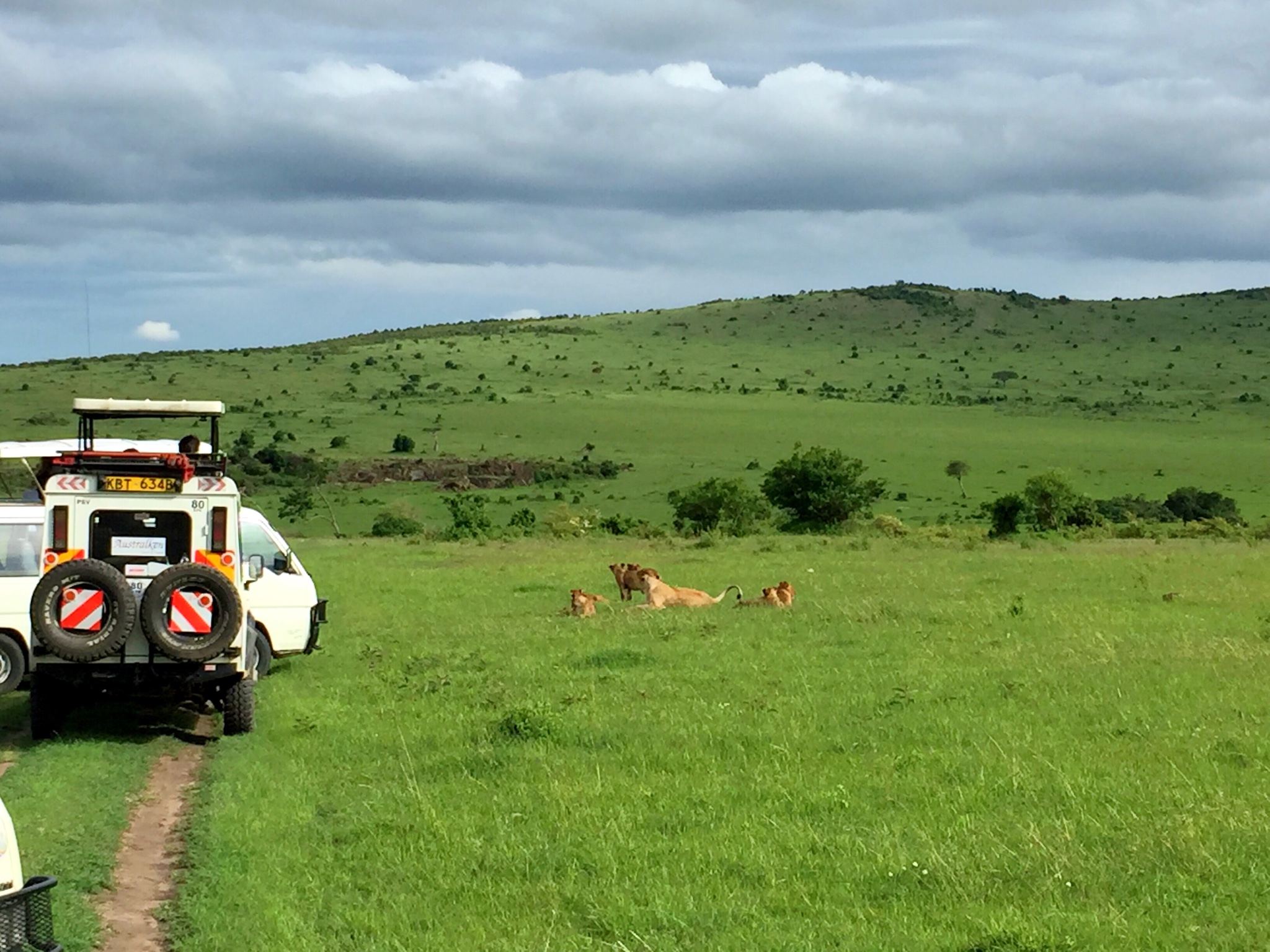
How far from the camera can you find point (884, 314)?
144 m

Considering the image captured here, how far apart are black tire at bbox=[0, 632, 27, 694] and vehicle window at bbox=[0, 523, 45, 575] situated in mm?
596

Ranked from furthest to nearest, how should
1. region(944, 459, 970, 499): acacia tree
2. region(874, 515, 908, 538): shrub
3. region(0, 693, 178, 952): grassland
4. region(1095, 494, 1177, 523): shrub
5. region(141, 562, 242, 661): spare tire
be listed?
region(944, 459, 970, 499): acacia tree, region(1095, 494, 1177, 523): shrub, region(874, 515, 908, 538): shrub, region(141, 562, 242, 661): spare tire, region(0, 693, 178, 952): grassland

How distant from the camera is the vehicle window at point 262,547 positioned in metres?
16.1

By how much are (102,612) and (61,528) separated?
3.41ft

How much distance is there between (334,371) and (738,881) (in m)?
106

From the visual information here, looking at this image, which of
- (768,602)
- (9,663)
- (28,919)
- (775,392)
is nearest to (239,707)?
(9,663)

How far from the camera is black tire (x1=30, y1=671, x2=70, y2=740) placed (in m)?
12.3

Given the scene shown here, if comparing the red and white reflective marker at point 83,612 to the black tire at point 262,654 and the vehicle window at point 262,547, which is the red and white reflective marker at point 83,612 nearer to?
the black tire at point 262,654

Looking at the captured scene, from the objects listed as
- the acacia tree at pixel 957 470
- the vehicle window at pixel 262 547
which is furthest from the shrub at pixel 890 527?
the vehicle window at pixel 262 547

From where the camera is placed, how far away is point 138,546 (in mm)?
12562

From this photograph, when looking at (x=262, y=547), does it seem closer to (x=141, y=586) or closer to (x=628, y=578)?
(x=141, y=586)

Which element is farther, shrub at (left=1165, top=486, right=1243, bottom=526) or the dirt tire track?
shrub at (left=1165, top=486, right=1243, bottom=526)

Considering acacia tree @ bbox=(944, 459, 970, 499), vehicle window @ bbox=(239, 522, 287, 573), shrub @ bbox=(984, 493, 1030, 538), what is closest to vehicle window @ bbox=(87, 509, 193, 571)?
vehicle window @ bbox=(239, 522, 287, 573)

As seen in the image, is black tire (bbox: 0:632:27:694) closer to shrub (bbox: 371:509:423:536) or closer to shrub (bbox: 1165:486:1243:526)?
shrub (bbox: 371:509:423:536)
